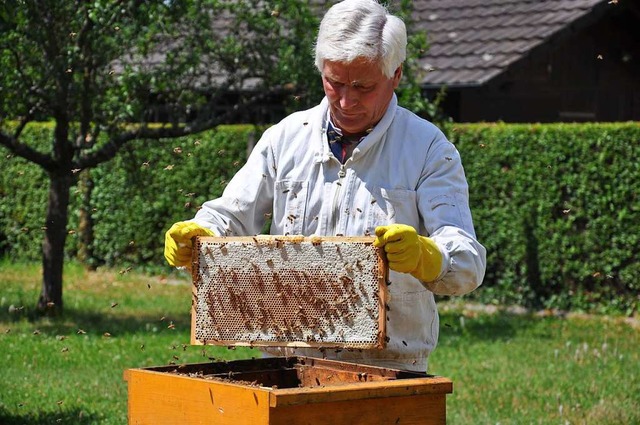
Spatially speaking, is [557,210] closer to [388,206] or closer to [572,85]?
[572,85]

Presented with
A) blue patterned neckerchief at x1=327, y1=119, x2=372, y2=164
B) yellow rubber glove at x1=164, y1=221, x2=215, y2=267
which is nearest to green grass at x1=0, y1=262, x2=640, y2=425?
yellow rubber glove at x1=164, y1=221, x2=215, y2=267

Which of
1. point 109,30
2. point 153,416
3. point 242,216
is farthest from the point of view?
point 109,30

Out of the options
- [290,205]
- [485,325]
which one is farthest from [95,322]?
[290,205]

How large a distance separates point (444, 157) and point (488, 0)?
1219 cm

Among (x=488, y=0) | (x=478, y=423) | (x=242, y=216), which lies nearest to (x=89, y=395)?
(x=478, y=423)

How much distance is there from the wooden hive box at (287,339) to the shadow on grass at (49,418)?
339 centimetres

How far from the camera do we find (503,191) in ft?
A: 39.9

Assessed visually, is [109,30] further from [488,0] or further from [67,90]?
[488,0]

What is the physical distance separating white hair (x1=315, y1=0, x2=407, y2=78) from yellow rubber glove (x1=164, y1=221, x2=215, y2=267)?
2.20 feet

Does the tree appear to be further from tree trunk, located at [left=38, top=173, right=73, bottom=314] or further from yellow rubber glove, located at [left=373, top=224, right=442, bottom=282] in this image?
yellow rubber glove, located at [left=373, top=224, right=442, bottom=282]

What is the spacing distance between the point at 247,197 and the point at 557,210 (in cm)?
839

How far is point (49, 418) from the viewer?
274 inches

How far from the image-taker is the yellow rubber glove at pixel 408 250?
10.6ft

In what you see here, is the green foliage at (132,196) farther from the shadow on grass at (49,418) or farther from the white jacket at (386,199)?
the white jacket at (386,199)
